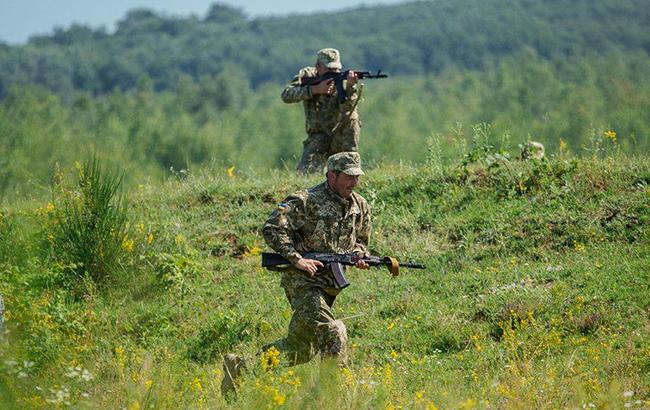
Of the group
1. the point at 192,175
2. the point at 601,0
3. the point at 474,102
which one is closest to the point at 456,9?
the point at 601,0

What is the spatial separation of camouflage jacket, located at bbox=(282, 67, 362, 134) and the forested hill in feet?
297

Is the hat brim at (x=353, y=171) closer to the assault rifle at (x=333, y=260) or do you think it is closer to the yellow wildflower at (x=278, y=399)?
the assault rifle at (x=333, y=260)

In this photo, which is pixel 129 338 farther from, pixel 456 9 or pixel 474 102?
pixel 456 9

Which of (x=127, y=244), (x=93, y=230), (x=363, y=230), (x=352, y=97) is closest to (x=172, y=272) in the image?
(x=127, y=244)

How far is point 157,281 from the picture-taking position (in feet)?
37.3

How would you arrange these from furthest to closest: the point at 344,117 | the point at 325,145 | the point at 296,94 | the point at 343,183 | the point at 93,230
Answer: the point at 325,145, the point at 344,117, the point at 296,94, the point at 93,230, the point at 343,183

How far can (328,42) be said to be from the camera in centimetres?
16038

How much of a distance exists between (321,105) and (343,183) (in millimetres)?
5586

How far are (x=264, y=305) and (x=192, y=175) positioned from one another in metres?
4.16

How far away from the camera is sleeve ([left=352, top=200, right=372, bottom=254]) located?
8766 mm

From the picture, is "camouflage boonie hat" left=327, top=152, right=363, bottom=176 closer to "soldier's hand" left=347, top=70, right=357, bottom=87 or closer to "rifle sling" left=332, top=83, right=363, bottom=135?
"soldier's hand" left=347, top=70, right=357, bottom=87

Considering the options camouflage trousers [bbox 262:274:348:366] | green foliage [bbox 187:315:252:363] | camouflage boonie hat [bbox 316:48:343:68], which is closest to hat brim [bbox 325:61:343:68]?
camouflage boonie hat [bbox 316:48:343:68]

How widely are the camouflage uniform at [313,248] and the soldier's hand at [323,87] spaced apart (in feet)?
16.2

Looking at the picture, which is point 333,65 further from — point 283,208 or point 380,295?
point 283,208
